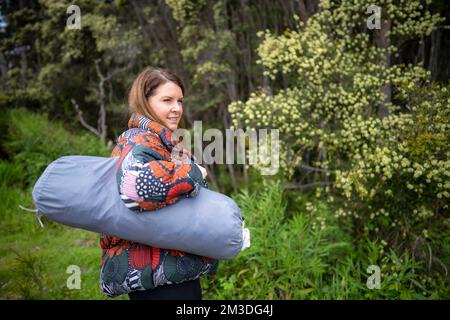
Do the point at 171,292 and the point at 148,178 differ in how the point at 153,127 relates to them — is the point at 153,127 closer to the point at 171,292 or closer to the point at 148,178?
the point at 148,178

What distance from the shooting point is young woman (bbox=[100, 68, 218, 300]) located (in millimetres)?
1368

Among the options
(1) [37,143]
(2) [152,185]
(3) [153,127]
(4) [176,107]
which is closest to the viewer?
(2) [152,185]

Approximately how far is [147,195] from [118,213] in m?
0.14

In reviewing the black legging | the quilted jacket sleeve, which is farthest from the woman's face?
the black legging

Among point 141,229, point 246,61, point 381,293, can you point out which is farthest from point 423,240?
point 246,61

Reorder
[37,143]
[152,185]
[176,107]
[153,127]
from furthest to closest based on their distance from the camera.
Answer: [37,143] < [176,107] < [153,127] < [152,185]

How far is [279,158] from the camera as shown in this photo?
3.65 m

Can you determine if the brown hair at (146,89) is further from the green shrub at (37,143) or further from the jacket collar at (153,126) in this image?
Answer: the green shrub at (37,143)

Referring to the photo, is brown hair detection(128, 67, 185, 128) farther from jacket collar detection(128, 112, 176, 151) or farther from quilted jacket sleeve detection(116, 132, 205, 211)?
quilted jacket sleeve detection(116, 132, 205, 211)

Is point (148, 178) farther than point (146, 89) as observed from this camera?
No

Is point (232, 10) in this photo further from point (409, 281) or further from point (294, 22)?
point (409, 281)

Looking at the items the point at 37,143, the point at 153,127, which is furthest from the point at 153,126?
the point at 37,143

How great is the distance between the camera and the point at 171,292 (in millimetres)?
1548

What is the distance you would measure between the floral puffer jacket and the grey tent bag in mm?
44
